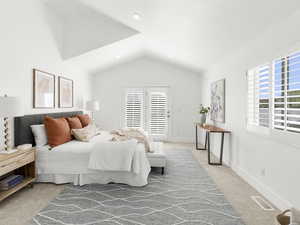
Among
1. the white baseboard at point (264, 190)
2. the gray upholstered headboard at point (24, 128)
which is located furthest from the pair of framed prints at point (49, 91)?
the white baseboard at point (264, 190)

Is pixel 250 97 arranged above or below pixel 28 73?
below

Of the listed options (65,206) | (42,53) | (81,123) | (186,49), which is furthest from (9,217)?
(186,49)

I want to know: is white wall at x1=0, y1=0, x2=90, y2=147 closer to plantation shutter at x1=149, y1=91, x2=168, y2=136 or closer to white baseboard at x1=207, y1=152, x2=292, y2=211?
plantation shutter at x1=149, y1=91, x2=168, y2=136

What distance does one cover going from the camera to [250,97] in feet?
11.0

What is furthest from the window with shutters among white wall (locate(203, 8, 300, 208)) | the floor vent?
the floor vent

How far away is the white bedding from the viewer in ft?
9.95

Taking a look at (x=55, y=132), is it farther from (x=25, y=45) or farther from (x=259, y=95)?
(x=259, y=95)

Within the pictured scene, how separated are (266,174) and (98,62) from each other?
4.81m

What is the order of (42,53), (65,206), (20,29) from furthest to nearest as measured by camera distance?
(42,53) < (20,29) < (65,206)

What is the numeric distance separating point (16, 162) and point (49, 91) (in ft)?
6.09

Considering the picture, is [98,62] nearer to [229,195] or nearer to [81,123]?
[81,123]

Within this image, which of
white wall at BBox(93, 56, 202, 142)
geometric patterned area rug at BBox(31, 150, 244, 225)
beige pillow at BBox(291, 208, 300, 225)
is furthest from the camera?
white wall at BBox(93, 56, 202, 142)

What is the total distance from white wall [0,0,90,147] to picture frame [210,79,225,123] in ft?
12.1

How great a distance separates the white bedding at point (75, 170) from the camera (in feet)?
9.95
